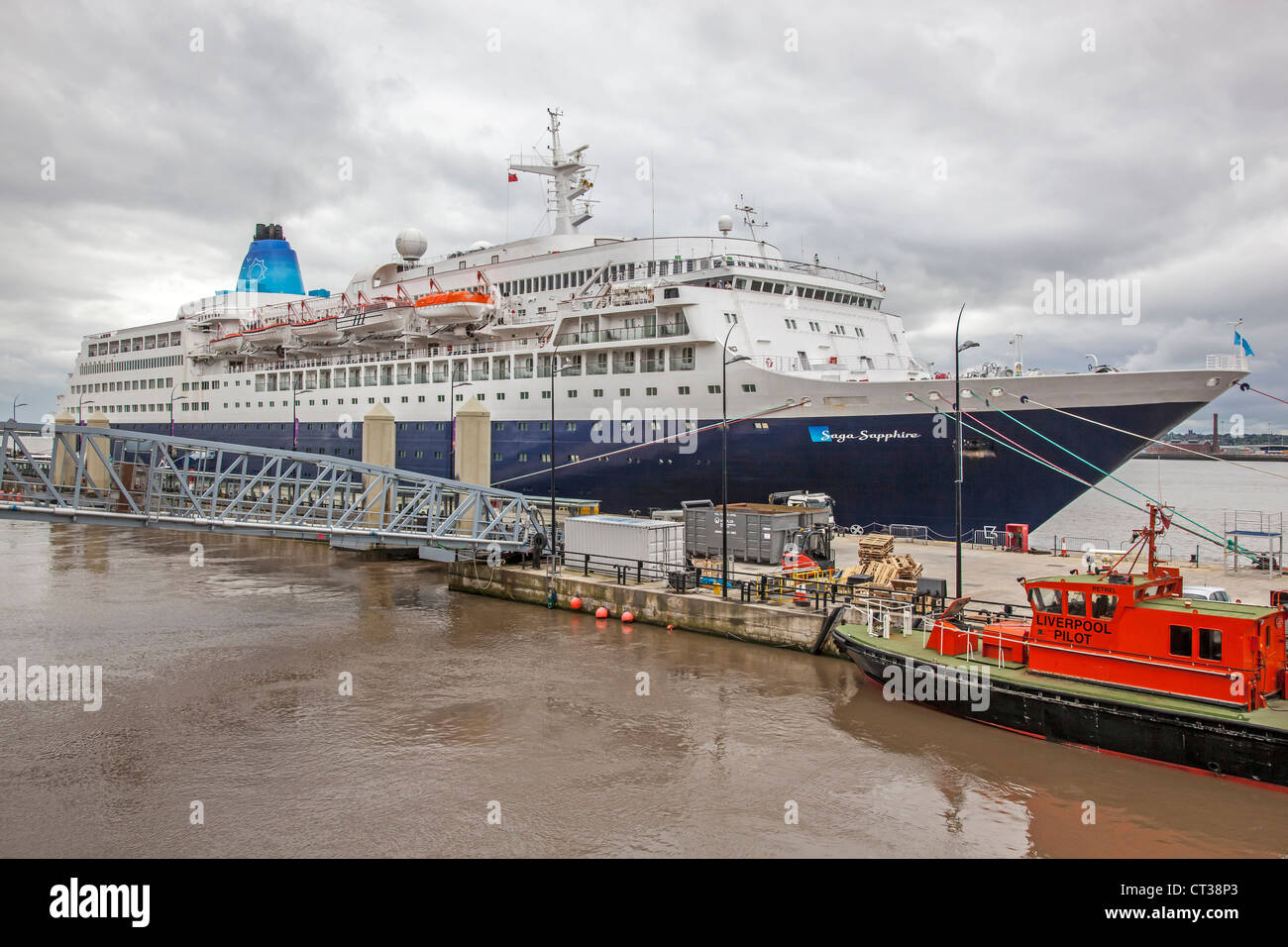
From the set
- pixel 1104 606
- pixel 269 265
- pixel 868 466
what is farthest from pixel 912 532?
pixel 269 265

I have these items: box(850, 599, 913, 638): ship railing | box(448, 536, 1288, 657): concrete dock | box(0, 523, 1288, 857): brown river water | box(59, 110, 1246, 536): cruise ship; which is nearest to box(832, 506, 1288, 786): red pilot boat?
box(0, 523, 1288, 857): brown river water

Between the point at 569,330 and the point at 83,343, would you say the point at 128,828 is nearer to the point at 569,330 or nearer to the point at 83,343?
the point at 569,330

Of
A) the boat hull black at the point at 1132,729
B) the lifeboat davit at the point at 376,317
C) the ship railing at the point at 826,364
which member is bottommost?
the boat hull black at the point at 1132,729

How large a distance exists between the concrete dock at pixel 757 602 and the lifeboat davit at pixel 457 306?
53.8ft

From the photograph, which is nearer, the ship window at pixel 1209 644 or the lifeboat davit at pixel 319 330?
the ship window at pixel 1209 644

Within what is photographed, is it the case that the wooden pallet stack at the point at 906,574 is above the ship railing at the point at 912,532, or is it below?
below

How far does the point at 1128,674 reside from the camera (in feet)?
40.3

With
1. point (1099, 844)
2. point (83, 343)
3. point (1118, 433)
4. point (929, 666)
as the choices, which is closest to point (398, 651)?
point (929, 666)

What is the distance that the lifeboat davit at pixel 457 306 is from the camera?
125ft

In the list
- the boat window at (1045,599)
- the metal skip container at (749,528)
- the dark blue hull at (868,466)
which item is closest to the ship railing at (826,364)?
the dark blue hull at (868,466)

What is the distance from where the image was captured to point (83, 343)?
227 ft

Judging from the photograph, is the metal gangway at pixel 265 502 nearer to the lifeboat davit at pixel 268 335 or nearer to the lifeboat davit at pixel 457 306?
the lifeboat davit at pixel 457 306

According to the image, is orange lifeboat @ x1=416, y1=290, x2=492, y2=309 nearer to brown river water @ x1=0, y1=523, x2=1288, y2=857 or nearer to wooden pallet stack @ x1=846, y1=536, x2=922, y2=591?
brown river water @ x1=0, y1=523, x2=1288, y2=857

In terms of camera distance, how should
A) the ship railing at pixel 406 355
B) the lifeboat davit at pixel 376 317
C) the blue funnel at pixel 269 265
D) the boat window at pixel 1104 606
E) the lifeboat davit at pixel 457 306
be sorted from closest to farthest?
the boat window at pixel 1104 606 → the ship railing at pixel 406 355 → the lifeboat davit at pixel 457 306 → the lifeboat davit at pixel 376 317 → the blue funnel at pixel 269 265
